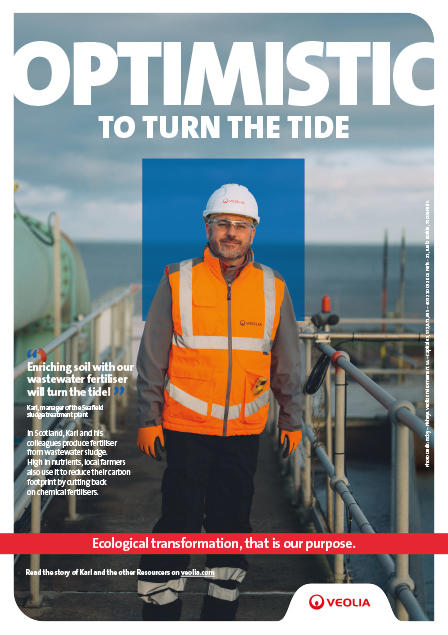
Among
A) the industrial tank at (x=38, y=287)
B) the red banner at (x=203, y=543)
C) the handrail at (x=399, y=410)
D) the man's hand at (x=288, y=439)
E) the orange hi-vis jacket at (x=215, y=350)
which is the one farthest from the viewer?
the industrial tank at (x=38, y=287)

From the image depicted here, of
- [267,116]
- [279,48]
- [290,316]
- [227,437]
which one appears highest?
[279,48]

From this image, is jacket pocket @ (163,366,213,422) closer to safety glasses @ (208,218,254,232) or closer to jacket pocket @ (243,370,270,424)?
jacket pocket @ (243,370,270,424)

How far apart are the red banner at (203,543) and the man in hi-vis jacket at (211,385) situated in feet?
0.35

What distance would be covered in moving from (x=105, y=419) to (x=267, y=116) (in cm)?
364

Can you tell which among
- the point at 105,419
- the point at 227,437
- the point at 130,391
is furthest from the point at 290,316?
the point at 130,391

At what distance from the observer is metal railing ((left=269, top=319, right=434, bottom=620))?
230 cm

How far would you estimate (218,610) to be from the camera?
2.97 metres

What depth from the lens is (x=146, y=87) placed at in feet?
9.98

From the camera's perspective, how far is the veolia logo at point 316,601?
272cm

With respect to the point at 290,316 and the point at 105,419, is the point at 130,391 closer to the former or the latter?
the point at 105,419

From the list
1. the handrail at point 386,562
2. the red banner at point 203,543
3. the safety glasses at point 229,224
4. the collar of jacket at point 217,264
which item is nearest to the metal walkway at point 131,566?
the red banner at point 203,543

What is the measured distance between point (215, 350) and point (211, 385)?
133mm

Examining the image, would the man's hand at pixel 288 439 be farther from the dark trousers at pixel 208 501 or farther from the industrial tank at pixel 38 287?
the industrial tank at pixel 38 287
